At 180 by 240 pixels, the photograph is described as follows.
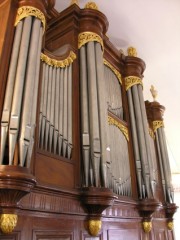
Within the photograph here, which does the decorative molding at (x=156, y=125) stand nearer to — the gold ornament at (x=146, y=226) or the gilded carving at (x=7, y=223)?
the gold ornament at (x=146, y=226)

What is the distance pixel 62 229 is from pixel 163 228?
272 cm

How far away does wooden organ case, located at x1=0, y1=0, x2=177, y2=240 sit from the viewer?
2.07 metres

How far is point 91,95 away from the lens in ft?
10.2

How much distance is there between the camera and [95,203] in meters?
2.55

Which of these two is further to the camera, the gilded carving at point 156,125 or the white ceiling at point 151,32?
the gilded carving at point 156,125

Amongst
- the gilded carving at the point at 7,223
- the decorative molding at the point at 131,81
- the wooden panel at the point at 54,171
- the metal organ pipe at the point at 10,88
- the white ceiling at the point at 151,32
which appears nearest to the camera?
the gilded carving at the point at 7,223

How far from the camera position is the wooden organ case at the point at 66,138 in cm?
207

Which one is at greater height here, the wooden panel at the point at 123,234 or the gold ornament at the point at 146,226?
the gold ornament at the point at 146,226

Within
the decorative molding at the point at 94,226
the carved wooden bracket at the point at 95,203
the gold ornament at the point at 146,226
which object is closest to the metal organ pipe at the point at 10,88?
the carved wooden bracket at the point at 95,203

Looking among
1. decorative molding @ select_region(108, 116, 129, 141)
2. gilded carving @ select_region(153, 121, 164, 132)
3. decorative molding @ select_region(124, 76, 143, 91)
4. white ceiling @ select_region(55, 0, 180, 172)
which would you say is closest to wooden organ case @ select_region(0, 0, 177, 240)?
decorative molding @ select_region(108, 116, 129, 141)

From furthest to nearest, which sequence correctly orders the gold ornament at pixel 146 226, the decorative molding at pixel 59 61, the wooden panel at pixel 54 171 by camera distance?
the gold ornament at pixel 146 226 < the decorative molding at pixel 59 61 < the wooden panel at pixel 54 171

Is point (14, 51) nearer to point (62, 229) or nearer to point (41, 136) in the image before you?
point (41, 136)

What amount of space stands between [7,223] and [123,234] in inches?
69.9

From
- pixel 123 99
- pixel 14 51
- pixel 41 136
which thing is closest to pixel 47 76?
pixel 14 51
